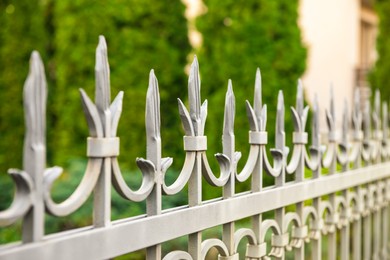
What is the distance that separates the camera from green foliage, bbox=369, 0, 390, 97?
431 inches

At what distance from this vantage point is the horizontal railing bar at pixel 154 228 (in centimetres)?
130

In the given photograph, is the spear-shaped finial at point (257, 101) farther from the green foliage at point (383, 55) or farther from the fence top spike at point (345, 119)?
the green foliage at point (383, 55)

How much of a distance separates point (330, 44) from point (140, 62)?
8139 mm

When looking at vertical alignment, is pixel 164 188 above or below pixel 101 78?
below

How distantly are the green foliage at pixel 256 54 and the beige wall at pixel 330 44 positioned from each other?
6769 millimetres

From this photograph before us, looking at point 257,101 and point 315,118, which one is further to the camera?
point 315,118

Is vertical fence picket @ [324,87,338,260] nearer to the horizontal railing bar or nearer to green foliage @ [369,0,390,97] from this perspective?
the horizontal railing bar

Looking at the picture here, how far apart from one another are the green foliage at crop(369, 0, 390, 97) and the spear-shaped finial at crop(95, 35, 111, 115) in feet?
32.4

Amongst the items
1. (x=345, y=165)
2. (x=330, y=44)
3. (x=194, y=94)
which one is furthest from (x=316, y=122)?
(x=330, y=44)

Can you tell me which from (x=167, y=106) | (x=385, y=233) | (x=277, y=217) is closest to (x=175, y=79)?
(x=167, y=106)

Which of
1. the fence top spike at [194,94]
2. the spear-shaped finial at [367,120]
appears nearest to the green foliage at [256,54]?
the spear-shaped finial at [367,120]

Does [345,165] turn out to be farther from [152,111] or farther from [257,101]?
[152,111]

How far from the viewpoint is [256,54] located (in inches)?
234

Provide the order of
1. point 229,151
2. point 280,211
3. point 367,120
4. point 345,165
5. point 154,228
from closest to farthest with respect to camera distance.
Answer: point 154,228
point 229,151
point 280,211
point 345,165
point 367,120
